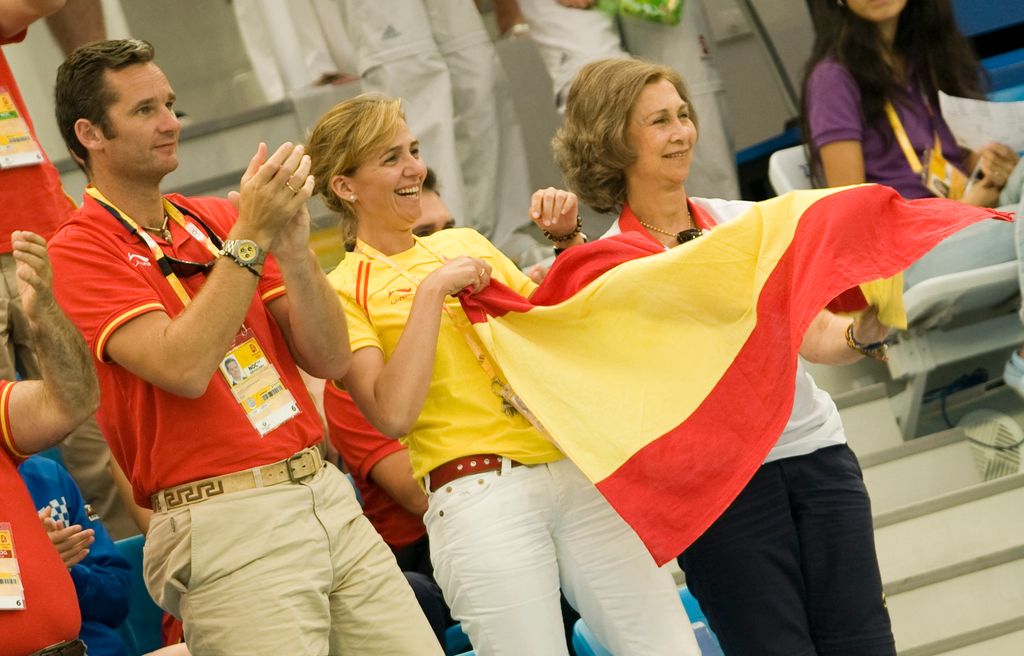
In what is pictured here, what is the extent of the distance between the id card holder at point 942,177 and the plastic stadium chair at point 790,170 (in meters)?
0.46

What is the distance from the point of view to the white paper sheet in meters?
4.53

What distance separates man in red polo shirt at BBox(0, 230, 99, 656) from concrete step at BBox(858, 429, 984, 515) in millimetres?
2716

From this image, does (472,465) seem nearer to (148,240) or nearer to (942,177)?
(148,240)

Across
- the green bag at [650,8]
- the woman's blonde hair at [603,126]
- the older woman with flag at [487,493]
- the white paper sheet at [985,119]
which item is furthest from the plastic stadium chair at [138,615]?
the white paper sheet at [985,119]

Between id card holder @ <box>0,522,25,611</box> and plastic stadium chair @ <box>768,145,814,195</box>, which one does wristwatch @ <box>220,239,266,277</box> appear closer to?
id card holder @ <box>0,522,25,611</box>

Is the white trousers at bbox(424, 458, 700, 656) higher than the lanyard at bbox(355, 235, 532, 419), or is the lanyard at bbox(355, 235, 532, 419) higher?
the lanyard at bbox(355, 235, 532, 419)

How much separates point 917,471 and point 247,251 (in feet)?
8.85

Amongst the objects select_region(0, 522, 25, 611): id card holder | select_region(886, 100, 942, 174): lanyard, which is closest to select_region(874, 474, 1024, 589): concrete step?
select_region(886, 100, 942, 174): lanyard

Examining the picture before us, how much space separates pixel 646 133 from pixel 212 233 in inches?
40.2

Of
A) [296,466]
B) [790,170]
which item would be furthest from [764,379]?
[790,170]

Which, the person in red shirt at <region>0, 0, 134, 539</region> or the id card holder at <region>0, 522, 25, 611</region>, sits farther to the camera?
the person in red shirt at <region>0, 0, 134, 539</region>

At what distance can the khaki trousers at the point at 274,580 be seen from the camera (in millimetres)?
2680

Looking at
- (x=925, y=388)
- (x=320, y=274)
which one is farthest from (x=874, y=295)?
(x=925, y=388)

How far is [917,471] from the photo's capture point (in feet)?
15.0
